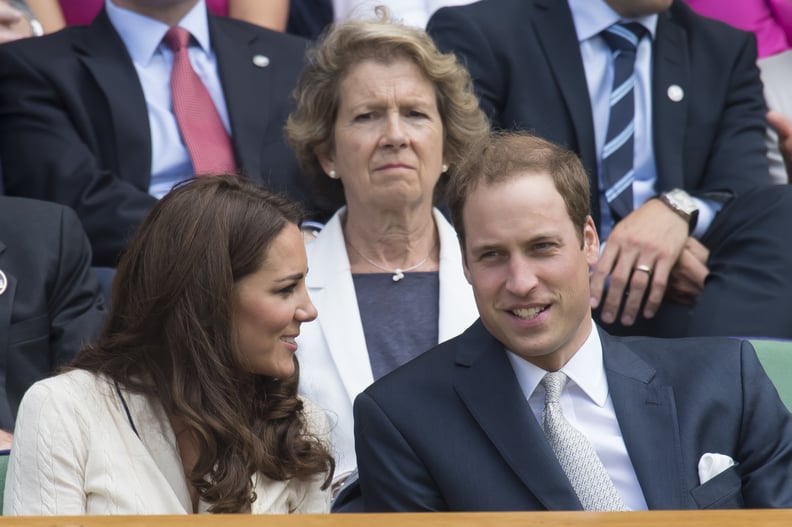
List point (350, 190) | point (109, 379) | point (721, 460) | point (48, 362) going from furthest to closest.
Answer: point (350, 190), point (48, 362), point (109, 379), point (721, 460)

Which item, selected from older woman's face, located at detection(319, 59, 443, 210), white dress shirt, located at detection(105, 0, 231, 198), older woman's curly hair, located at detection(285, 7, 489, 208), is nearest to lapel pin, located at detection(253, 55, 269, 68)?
white dress shirt, located at detection(105, 0, 231, 198)

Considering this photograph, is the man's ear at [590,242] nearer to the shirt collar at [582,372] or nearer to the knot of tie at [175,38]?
the shirt collar at [582,372]

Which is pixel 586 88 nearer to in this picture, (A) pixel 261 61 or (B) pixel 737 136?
(B) pixel 737 136

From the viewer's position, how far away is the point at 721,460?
200 cm

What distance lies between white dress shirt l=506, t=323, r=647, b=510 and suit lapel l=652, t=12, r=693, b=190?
4.67ft

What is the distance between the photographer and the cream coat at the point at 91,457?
202 centimetres

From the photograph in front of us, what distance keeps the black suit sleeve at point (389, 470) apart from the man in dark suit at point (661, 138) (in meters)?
1.19

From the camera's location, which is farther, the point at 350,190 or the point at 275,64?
the point at 275,64

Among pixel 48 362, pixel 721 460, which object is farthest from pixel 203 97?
pixel 721 460

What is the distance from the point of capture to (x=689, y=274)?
10.7ft

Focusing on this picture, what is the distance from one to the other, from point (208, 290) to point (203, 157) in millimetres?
1284

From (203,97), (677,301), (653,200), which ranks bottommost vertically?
(677,301)

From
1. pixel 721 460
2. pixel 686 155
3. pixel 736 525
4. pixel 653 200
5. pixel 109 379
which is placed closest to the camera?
pixel 736 525

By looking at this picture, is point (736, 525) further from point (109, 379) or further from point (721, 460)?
point (109, 379)
